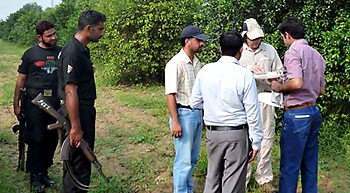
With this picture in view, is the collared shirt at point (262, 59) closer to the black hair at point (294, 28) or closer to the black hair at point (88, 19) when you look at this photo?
the black hair at point (294, 28)

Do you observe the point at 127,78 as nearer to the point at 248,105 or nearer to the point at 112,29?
the point at 112,29

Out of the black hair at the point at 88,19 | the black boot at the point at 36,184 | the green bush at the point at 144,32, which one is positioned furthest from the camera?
the green bush at the point at 144,32

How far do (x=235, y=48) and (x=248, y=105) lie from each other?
1.55 feet

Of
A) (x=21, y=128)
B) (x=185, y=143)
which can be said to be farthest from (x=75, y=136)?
(x=21, y=128)

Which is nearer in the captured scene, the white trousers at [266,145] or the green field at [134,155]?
the white trousers at [266,145]

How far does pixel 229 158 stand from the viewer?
321 cm

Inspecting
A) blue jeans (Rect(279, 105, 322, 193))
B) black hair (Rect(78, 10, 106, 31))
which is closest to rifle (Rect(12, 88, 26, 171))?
black hair (Rect(78, 10, 106, 31))

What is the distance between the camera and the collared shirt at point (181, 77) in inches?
147

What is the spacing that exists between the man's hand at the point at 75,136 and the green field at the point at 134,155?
127 centimetres

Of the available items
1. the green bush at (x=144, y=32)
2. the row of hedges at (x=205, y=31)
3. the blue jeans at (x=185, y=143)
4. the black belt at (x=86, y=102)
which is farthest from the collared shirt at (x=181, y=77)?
the green bush at (x=144, y=32)

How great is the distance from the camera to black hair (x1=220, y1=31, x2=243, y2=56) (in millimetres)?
3184

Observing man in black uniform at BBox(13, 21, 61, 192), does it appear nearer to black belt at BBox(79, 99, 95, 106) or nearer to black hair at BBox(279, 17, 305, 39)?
black belt at BBox(79, 99, 95, 106)

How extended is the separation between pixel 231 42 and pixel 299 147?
125 cm

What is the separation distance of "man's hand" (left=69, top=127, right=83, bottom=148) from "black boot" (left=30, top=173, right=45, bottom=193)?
1343mm
